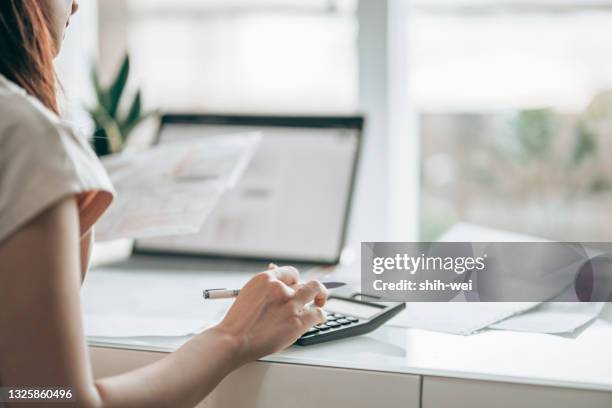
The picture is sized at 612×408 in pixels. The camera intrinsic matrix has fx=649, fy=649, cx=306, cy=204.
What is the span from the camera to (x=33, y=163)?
0.49 meters

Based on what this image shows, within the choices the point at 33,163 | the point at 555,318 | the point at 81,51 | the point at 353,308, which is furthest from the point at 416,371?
the point at 81,51

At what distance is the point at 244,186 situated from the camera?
3.86ft

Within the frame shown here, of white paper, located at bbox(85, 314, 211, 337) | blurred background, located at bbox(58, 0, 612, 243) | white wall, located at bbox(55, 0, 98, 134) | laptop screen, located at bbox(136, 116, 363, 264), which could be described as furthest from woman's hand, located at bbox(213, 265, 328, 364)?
white wall, located at bbox(55, 0, 98, 134)

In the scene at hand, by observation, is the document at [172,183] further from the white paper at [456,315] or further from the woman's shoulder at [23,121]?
the woman's shoulder at [23,121]

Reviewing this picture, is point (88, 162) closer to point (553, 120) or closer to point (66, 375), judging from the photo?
point (66, 375)

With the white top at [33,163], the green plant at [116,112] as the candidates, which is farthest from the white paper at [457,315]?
the green plant at [116,112]

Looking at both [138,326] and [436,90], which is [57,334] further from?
[436,90]

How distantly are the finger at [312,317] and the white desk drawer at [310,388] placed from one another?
0.17ft

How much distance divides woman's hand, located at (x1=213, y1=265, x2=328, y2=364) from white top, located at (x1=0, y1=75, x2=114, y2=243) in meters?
0.20

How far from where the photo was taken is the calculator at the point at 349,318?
2.36 ft

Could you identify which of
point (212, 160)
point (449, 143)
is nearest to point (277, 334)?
point (212, 160)

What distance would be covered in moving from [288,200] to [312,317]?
464 millimetres

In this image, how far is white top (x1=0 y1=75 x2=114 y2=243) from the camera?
477 mm

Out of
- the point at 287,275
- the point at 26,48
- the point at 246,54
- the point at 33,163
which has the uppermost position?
the point at 246,54
